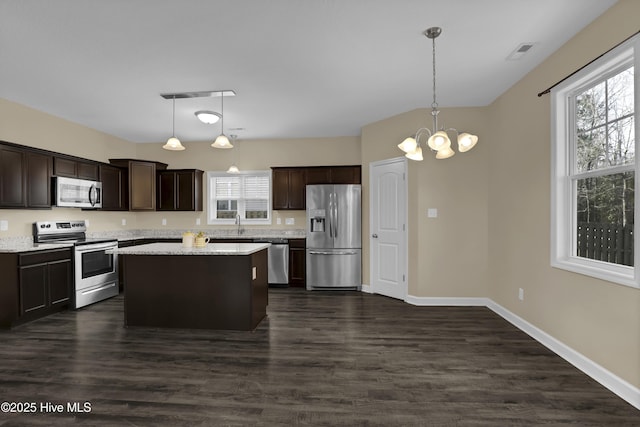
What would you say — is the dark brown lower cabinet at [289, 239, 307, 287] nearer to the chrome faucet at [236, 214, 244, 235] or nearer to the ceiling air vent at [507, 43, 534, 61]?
the chrome faucet at [236, 214, 244, 235]

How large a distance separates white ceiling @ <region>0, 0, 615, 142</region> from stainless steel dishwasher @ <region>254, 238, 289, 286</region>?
233cm

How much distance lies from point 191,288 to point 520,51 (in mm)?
4087

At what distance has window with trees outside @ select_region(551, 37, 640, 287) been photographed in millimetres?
2350

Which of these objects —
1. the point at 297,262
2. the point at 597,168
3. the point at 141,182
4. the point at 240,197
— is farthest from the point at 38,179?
the point at 597,168

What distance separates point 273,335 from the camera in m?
3.44

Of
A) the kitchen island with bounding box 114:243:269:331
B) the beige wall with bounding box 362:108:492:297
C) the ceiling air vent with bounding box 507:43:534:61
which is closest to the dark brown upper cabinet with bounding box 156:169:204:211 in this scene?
the kitchen island with bounding box 114:243:269:331

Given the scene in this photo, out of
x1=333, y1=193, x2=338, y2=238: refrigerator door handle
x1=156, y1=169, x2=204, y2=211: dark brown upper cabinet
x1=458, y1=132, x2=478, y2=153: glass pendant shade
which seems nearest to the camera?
x1=458, y1=132, x2=478, y2=153: glass pendant shade

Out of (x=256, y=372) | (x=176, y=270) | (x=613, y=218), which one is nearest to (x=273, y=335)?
(x=256, y=372)

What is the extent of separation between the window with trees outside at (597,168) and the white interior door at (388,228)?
201cm

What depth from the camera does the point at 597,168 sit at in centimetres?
268

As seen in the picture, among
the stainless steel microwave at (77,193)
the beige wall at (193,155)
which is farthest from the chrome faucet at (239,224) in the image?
the stainless steel microwave at (77,193)

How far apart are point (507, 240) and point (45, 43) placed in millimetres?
5185

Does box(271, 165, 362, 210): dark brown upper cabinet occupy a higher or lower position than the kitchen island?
higher

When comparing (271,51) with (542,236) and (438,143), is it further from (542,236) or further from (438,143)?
(542,236)
